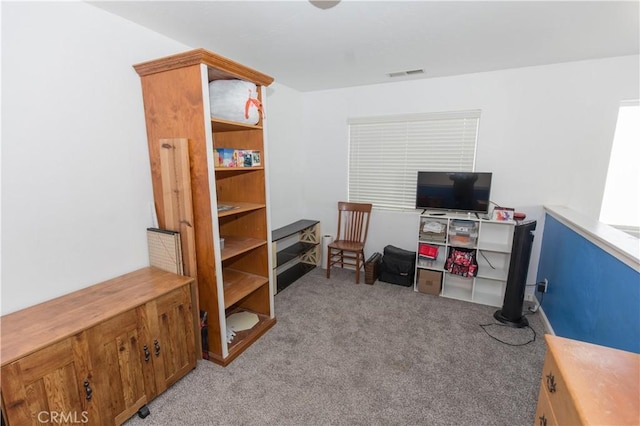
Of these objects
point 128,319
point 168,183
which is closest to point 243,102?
point 168,183

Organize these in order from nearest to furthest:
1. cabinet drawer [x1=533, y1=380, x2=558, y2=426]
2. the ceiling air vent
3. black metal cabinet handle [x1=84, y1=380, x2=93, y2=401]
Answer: cabinet drawer [x1=533, y1=380, x2=558, y2=426] → black metal cabinet handle [x1=84, y1=380, x2=93, y2=401] → the ceiling air vent

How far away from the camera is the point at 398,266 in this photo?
3.49 metres

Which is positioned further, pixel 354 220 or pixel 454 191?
pixel 354 220

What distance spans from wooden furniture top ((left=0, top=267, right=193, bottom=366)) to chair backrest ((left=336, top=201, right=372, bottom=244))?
233 centimetres

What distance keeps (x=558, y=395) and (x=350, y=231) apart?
3.00 m

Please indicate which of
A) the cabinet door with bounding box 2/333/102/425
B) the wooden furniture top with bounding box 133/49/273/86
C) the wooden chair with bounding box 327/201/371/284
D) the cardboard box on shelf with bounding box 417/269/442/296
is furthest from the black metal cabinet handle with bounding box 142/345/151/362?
the cardboard box on shelf with bounding box 417/269/442/296

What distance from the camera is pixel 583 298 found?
81.3 inches

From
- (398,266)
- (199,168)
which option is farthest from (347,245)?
(199,168)

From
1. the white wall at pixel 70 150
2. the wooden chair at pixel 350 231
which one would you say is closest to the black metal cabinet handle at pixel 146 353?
the white wall at pixel 70 150

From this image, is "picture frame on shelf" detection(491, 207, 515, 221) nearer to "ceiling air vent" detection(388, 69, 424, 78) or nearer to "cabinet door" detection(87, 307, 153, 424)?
"ceiling air vent" detection(388, 69, 424, 78)

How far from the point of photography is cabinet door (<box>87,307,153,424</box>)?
153 cm

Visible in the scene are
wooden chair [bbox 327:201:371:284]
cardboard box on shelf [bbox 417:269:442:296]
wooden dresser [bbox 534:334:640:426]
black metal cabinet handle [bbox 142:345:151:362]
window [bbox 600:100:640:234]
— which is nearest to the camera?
wooden dresser [bbox 534:334:640:426]

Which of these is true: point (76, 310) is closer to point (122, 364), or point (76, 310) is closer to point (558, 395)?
point (122, 364)

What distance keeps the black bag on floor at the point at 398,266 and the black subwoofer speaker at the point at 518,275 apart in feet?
3.31
